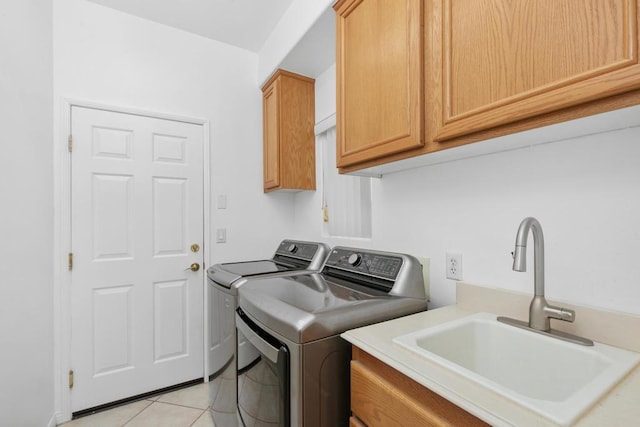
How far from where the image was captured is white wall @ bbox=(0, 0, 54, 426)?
1.34 meters

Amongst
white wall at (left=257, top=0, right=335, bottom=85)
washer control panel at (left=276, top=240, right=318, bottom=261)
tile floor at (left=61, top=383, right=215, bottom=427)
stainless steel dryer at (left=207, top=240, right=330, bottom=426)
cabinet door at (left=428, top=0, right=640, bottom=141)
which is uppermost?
white wall at (left=257, top=0, right=335, bottom=85)

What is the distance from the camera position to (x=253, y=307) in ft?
3.84

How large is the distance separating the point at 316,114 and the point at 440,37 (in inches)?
57.8

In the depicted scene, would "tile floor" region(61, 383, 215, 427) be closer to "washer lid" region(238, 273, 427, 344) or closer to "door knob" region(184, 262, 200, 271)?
"door knob" region(184, 262, 200, 271)

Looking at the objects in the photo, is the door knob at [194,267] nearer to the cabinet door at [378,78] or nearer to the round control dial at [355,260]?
the round control dial at [355,260]

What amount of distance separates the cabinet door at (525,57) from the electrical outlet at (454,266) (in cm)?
56

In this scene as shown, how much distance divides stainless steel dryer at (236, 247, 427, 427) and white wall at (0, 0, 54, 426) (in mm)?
1053

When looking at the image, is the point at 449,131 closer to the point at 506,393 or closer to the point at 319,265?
the point at 506,393

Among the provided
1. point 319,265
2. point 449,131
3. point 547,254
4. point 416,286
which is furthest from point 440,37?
point 319,265

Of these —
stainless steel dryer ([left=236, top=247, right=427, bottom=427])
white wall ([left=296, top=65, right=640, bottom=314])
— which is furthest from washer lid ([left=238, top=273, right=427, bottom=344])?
white wall ([left=296, top=65, right=640, bottom=314])

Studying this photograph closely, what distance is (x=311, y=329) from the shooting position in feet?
3.00

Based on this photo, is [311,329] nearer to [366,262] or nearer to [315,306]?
[315,306]

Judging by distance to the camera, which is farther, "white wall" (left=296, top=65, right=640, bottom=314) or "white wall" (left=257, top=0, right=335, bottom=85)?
"white wall" (left=257, top=0, right=335, bottom=85)

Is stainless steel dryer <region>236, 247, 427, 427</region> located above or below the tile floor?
above
